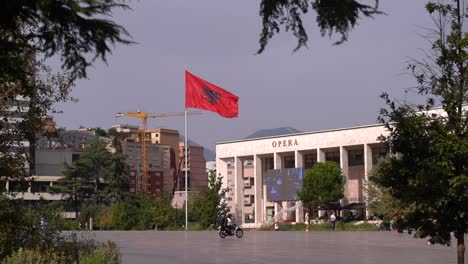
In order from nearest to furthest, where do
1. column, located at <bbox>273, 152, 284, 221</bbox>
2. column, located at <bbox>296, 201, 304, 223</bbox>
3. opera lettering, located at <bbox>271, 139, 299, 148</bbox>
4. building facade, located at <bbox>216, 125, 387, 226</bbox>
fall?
building facade, located at <bbox>216, 125, 387, 226</bbox> < column, located at <bbox>296, 201, 304, 223</bbox> < opera lettering, located at <bbox>271, 139, 299, 148</bbox> < column, located at <bbox>273, 152, 284, 221</bbox>

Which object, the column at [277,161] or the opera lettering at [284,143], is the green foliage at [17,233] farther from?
the column at [277,161]

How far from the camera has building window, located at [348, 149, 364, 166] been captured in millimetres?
86750

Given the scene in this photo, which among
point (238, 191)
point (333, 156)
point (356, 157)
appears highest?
point (333, 156)

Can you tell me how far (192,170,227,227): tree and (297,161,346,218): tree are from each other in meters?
17.6

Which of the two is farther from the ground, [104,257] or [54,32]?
[54,32]

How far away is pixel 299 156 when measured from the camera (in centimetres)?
9000

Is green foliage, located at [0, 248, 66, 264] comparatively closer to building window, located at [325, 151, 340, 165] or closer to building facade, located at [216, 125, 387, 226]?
building facade, located at [216, 125, 387, 226]

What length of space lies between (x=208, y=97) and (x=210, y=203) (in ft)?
38.0

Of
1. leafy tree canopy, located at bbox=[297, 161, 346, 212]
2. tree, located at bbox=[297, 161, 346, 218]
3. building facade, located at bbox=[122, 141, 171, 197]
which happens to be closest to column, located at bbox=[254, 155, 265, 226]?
tree, located at bbox=[297, 161, 346, 218]

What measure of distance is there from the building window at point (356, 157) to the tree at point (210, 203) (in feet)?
97.8

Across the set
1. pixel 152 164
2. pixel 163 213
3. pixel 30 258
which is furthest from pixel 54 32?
pixel 152 164

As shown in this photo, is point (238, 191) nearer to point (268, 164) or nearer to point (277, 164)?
point (268, 164)

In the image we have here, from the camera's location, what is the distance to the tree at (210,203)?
2351 inches

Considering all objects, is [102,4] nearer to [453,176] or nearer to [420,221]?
[453,176]
